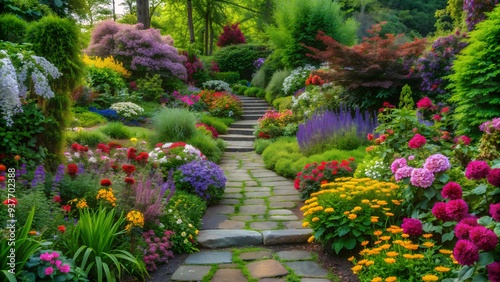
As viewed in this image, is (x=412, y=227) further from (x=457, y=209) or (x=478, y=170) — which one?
(x=478, y=170)

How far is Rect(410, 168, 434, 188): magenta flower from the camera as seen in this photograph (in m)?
3.63

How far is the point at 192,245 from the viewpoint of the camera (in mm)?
4430

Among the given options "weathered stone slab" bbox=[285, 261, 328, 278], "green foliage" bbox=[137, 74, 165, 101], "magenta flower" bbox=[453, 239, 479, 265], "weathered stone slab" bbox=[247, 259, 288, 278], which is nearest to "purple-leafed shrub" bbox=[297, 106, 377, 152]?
"weathered stone slab" bbox=[285, 261, 328, 278]

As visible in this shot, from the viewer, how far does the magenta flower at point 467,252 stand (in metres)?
2.14

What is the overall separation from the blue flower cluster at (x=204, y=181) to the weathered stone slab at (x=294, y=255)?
5.43 ft

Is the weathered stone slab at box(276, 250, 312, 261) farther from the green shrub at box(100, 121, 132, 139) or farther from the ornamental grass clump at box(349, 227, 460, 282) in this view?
the green shrub at box(100, 121, 132, 139)

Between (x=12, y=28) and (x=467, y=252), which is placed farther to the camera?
(x=12, y=28)

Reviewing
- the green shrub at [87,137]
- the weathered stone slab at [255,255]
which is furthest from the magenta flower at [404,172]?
the green shrub at [87,137]

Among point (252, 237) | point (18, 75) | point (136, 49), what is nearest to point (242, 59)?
point (136, 49)

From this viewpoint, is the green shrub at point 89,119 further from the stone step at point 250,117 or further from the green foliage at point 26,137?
the stone step at point 250,117

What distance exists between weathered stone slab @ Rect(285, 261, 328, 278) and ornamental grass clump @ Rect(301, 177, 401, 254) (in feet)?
0.70

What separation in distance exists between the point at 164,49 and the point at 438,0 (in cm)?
2493

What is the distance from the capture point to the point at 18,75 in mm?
4352

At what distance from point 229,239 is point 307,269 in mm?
939
